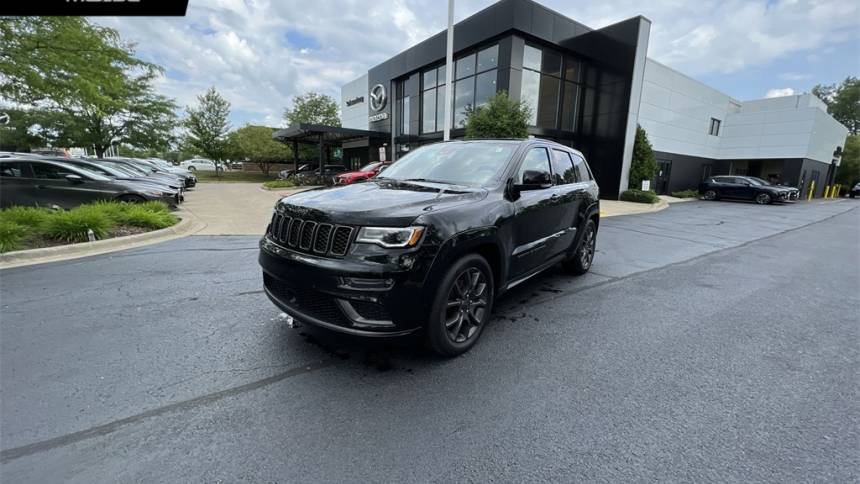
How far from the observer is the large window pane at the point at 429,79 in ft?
71.2

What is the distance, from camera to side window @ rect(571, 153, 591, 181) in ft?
17.1

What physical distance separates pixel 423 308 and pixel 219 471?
1.46 meters

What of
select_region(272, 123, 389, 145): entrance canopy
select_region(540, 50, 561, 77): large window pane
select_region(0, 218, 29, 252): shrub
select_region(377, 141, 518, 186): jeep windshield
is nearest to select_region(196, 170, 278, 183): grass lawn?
select_region(272, 123, 389, 145): entrance canopy

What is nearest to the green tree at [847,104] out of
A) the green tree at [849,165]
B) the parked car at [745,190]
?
the green tree at [849,165]

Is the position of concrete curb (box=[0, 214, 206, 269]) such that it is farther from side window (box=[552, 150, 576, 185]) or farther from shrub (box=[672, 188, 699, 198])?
shrub (box=[672, 188, 699, 198])

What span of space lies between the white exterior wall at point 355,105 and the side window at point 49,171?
23.2 metres

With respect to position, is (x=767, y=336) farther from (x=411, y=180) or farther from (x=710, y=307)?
(x=411, y=180)

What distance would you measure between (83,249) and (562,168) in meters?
7.63

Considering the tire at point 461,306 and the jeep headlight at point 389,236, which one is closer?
the jeep headlight at point 389,236

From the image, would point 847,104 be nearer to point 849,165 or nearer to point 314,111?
point 849,165

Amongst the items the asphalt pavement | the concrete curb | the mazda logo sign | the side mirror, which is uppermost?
the mazda logo sign

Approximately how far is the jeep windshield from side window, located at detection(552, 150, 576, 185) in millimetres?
877

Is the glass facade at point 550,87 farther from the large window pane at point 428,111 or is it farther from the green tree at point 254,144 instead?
the green tree at point 254,144

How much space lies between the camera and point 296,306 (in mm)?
2838
